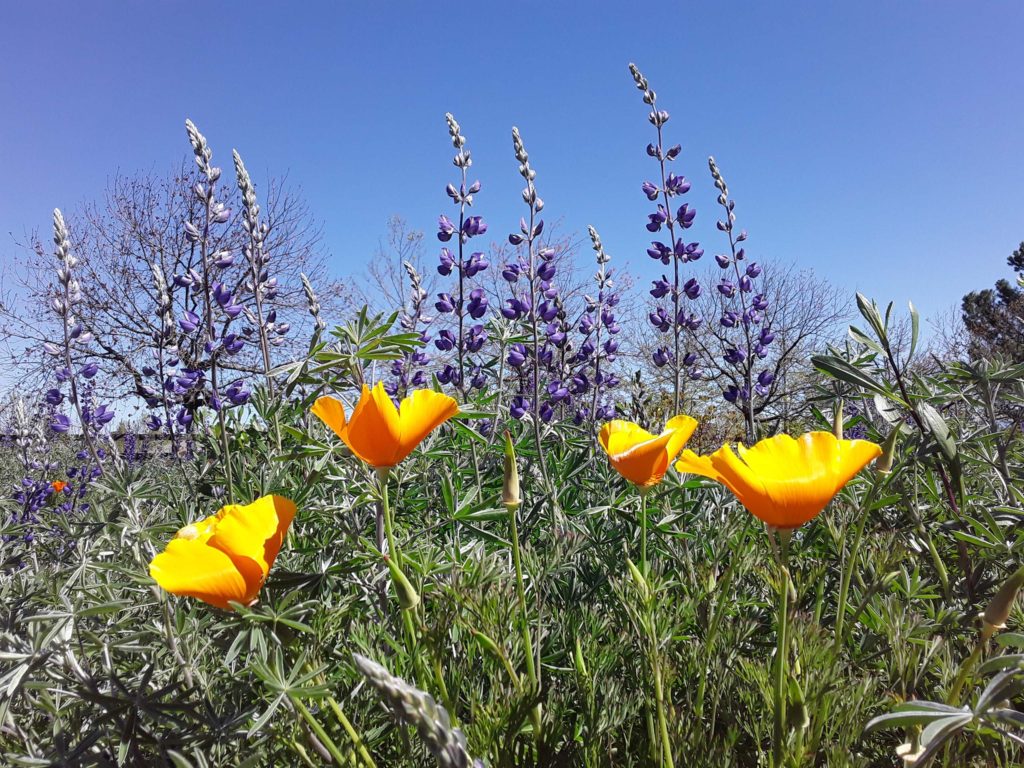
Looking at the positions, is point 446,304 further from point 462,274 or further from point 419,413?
point 419,413

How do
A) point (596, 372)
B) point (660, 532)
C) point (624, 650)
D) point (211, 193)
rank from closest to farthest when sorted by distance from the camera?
point (624, 650) < point (660, 532) < point (211, 193) < point (596, 372)

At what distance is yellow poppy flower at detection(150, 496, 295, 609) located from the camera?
796mm

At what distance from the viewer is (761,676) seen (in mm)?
999

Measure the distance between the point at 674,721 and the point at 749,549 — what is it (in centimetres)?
49

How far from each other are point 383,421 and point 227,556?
0.92ft

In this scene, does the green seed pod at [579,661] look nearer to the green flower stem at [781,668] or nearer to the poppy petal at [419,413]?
the green flower stem at [781,668]

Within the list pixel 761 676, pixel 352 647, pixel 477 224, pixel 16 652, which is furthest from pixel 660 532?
pixel 477 224

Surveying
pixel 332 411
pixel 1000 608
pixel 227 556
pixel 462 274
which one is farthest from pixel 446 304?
pixel 1000 608

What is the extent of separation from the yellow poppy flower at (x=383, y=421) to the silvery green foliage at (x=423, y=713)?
476 mm

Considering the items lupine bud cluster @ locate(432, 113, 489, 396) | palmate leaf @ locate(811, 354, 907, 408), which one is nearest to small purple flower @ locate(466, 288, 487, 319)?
lupine bud cluster @ locate(432, 113, 489, 396)

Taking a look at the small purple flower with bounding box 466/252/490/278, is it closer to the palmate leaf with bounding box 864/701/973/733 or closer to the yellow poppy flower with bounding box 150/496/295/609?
the yellow poppy flower with bounding box 150/496/295/609

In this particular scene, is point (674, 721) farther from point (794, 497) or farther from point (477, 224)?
point (477, 224)

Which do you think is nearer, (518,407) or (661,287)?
(518,407)

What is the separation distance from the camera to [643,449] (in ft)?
3.56
